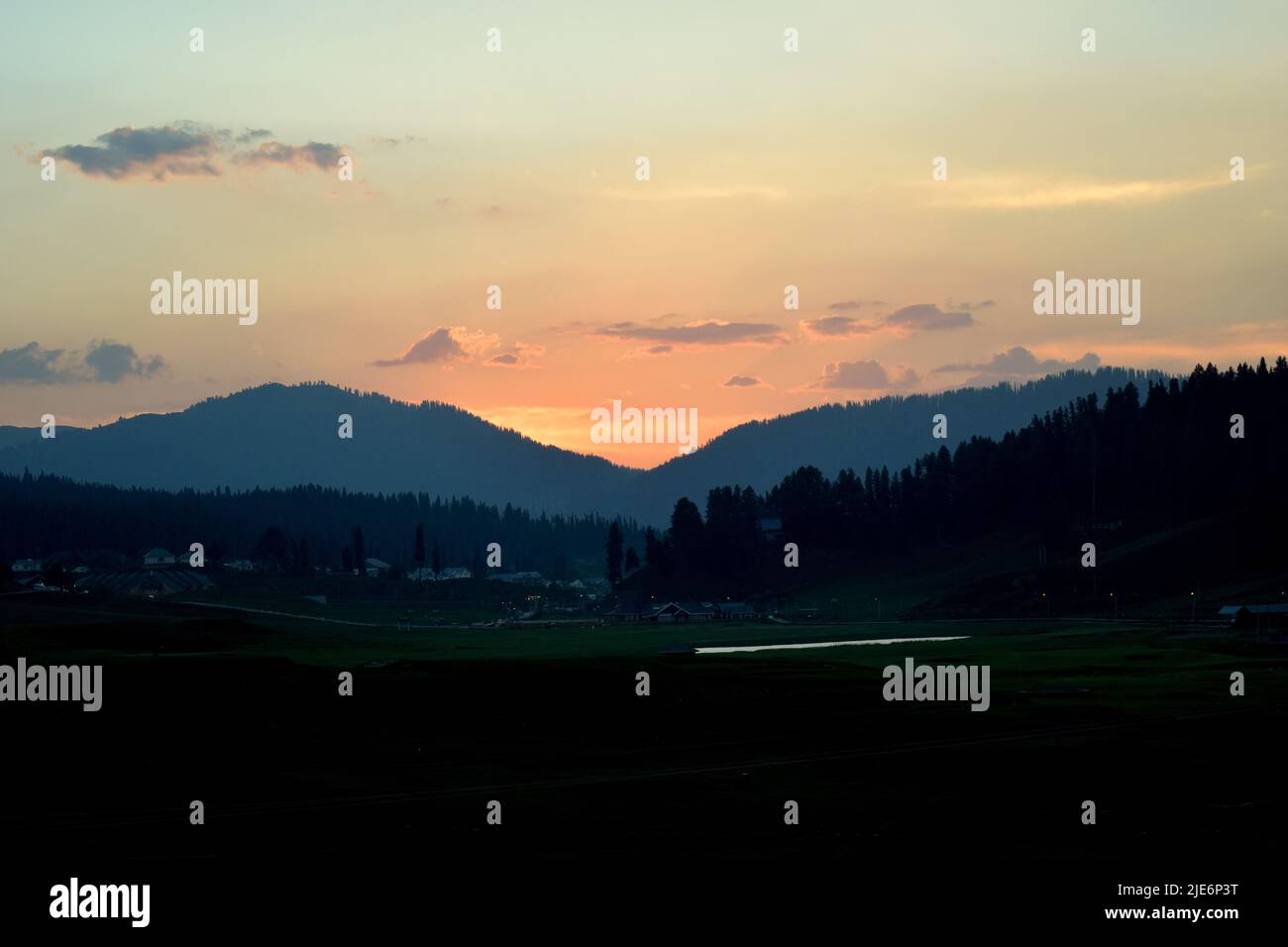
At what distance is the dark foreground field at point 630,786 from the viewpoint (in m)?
52.3

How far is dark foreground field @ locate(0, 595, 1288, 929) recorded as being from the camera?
5231cm

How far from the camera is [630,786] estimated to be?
226 feet

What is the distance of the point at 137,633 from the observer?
15338cm

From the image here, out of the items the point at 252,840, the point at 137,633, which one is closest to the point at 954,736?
the point at 252,840

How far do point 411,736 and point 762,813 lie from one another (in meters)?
27.9
